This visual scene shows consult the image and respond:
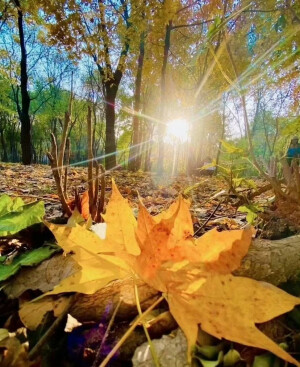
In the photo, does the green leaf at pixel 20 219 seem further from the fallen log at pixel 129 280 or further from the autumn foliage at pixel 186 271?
the autumn foliage at pixel 186 271

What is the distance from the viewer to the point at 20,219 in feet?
2.21

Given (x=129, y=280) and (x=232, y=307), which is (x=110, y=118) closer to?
(x=129, y=280)

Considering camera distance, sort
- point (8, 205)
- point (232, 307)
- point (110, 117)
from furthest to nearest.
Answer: point (110, 117)
point (8, 205)
point (232, 307)

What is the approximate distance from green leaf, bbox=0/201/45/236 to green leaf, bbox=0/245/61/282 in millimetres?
69

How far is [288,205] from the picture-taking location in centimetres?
68

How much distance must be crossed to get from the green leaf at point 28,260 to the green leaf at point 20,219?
0.22 ft

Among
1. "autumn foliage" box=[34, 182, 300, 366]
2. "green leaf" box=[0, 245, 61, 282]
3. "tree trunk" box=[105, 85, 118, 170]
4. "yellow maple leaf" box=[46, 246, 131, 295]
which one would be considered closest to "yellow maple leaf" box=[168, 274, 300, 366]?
"autumn foliage" box=[34, 182, 300, 366]

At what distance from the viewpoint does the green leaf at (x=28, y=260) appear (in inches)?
21.8

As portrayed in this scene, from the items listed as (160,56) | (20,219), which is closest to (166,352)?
(20,219)

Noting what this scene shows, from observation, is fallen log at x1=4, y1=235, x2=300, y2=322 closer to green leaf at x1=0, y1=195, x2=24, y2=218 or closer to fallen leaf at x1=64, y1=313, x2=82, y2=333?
fallen leaf at x1=64, y1=313, x2=82, y2=333

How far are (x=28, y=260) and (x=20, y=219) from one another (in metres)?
0.13

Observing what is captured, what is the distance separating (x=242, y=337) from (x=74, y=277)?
0.81ft

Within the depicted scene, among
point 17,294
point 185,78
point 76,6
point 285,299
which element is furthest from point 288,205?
point 185,78

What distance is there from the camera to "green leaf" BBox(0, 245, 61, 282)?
0.55 m
